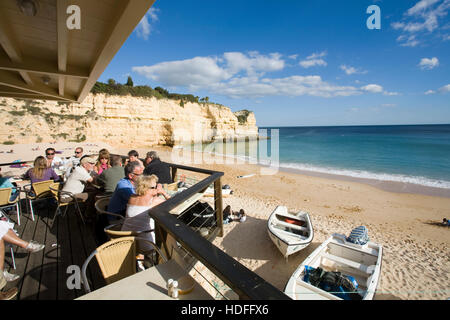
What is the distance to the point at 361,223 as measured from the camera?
757cm

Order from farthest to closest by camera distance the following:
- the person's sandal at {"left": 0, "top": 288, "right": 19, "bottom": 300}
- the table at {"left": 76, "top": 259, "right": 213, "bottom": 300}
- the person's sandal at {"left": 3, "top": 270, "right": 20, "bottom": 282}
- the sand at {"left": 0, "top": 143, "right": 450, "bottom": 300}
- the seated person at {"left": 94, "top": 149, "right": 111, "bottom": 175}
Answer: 1. the seated person at {"left": 94, "top": 149, "right": 111, "bottom": 175}
2. the sand at {"left": 0, "top": 143, "right": 450, "bottom": 300}
3. the person's sandal at {"left": 3, "top": 270, "right": 20, "bottom": 282}
4. the person's sandal at {"left": 0, "top": 288, "right": 19, "bottom": 300}
5. the table at {"left": 76, "top": 259, "right": 213, "bottom": 300}

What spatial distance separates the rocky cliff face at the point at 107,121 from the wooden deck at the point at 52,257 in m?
19.8

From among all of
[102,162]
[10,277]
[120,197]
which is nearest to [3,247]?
[10,277]

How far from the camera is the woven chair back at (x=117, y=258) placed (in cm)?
178

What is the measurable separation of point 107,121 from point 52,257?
23.9 metres

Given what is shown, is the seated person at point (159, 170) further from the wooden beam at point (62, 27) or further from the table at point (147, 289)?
the table at point (147, 289)

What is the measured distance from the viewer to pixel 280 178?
1516cm

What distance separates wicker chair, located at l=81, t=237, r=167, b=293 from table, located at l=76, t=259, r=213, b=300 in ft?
1.02

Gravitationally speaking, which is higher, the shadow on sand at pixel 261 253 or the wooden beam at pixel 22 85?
the wooden beam at pixel 22 85

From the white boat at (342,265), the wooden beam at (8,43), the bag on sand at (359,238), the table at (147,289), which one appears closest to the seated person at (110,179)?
the wooden beam at (8,43)

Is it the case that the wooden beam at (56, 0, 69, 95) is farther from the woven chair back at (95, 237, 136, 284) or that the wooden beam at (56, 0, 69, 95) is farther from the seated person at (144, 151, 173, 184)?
the seated person at (144, 151, 173, 184)

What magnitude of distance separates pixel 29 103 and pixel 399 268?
28.3 meters

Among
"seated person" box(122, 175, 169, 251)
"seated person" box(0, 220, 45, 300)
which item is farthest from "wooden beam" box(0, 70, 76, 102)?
"seated person" box(122, 175, 169, 251)

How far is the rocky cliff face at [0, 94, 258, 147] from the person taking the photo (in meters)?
17.6
